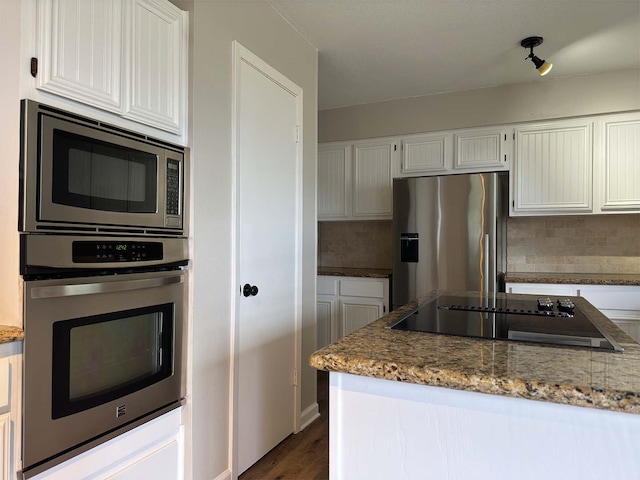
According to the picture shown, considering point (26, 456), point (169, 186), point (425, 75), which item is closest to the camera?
point (26, 456)

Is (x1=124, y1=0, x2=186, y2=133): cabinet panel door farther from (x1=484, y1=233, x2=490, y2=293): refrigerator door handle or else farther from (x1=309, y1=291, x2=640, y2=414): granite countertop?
(x1=484, y1=233, x2=490, y2=293): refrigerator door handle

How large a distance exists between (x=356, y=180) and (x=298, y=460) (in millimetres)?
2515

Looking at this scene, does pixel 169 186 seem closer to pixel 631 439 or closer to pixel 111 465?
pixel 111 465

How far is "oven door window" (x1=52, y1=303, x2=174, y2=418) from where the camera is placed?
1.22 m

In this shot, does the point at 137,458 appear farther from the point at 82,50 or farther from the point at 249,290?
the point at 82,50

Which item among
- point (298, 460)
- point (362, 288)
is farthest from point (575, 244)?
point (298, 460)

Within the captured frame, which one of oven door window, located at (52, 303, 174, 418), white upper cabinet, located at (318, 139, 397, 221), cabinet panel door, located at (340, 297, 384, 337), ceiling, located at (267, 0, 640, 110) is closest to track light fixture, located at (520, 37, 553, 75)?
ceiling, located at (267, 0, 640, 110)

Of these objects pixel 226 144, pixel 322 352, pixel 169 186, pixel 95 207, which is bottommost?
pixel 322 352

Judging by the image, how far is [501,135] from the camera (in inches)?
133

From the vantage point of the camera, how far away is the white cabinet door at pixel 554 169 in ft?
10.4

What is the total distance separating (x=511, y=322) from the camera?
1.30 metres

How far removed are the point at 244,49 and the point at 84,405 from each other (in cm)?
168

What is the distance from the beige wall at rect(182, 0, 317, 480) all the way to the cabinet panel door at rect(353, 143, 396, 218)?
1.93 m

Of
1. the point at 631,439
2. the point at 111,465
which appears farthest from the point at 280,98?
the point at 631,439
